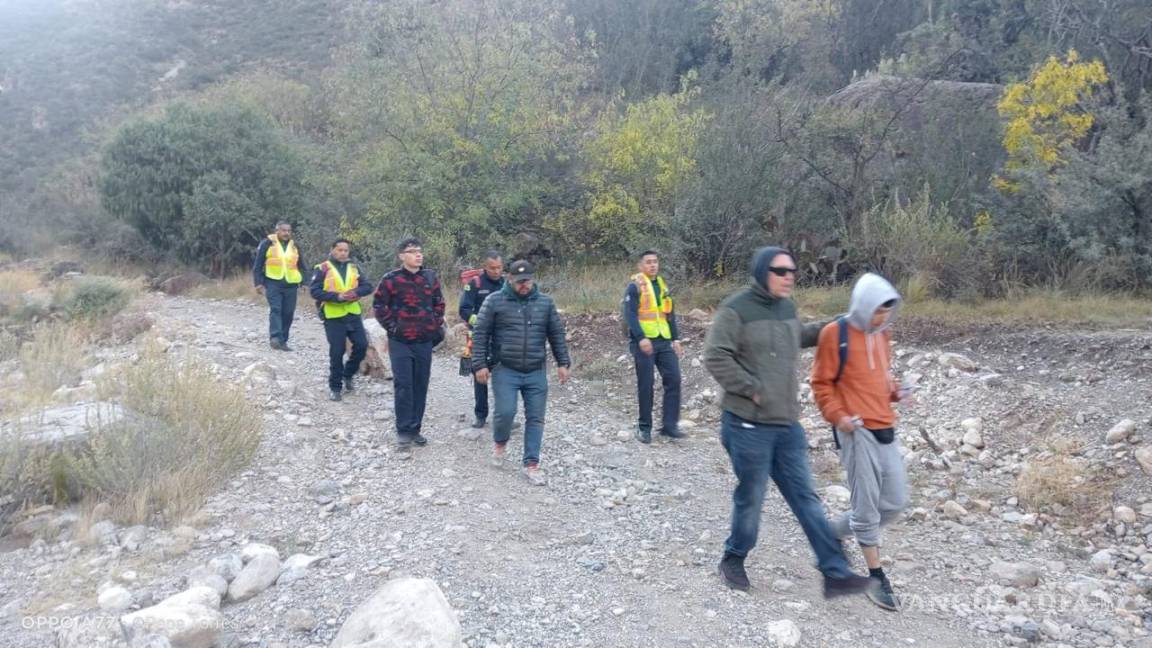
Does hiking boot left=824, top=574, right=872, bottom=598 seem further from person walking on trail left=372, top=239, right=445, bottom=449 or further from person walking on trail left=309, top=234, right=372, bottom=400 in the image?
person walking on trail left=309, top=234, right=372, bottom=400

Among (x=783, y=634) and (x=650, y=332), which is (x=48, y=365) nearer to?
(x=650, y=332)

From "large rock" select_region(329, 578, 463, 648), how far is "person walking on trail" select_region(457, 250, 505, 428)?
401 centimetres

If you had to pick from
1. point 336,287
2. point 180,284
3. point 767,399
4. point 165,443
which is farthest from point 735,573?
point 180,284

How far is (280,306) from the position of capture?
11.6 metres

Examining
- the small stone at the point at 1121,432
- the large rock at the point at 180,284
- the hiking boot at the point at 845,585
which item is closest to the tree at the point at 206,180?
the large rock at the point at 180,284

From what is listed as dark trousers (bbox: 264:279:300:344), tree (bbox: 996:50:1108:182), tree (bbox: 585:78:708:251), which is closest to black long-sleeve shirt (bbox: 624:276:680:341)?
dark trousers (bbox: 264:279:300:344)

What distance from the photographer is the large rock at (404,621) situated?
391 centimetres

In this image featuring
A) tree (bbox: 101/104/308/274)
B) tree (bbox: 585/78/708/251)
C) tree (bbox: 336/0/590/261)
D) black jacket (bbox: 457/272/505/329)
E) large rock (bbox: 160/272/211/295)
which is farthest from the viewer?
tree (bbox: 101/104/308/274)

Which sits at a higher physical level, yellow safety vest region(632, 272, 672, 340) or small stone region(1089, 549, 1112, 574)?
yellow safety vest region(632, 272, 672, 340)

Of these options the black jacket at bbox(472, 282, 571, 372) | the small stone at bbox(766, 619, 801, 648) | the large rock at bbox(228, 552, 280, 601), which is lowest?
the large rock at bbox(228, 552, 280, 601)

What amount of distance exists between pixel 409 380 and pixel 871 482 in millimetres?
4160

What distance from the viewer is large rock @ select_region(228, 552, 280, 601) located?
489cm

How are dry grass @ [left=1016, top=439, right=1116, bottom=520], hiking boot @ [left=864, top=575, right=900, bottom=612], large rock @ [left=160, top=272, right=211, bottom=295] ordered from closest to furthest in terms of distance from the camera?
1. hiking boot @ [left=864, top=575, right=900, bottom=612]
2. dry grass @ [left=1016, top=439, right=1116, bottom=520]
3. large rock @ [left=160, top=272, right=211, bottom=295]

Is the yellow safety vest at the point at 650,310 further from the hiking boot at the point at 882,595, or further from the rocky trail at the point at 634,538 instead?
the hiking boot at the point at 882,595
